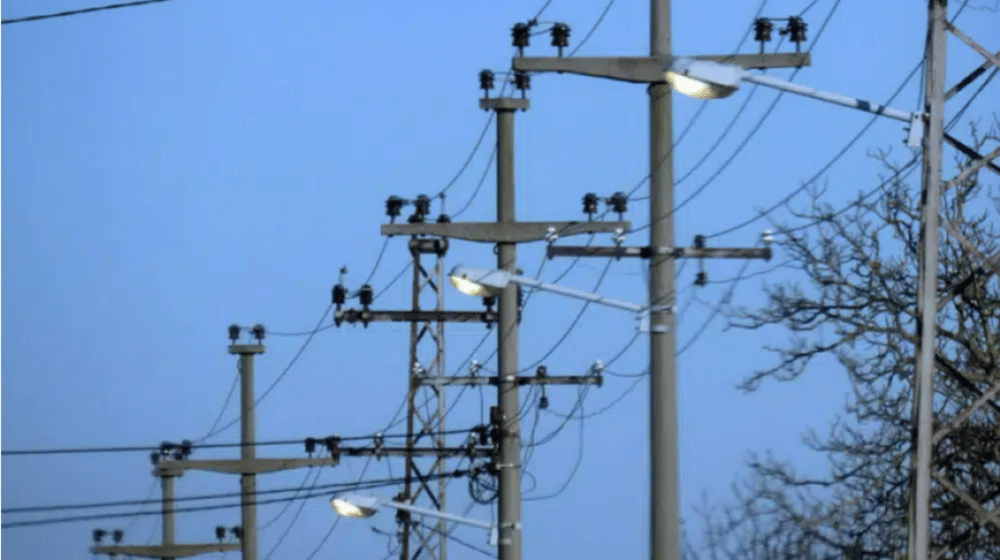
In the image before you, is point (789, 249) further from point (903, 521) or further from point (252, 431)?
point (252, 431)

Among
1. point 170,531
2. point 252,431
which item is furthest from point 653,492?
point 170,531

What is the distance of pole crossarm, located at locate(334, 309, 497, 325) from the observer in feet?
132

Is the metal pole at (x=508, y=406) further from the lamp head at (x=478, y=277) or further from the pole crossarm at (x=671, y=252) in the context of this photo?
the pole crossarm at (x=671, y=252)

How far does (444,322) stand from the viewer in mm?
40531

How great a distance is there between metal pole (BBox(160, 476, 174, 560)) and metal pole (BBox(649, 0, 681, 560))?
119 ft

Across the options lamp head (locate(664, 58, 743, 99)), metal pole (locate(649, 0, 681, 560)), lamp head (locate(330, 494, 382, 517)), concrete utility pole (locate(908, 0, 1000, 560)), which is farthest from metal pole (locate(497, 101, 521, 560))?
concrete utility pole (locate(908, 0, 1000, 560))

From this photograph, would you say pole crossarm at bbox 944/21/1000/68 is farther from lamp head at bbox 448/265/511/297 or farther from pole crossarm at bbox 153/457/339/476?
pole crossarm at bbox 153/457/339/476

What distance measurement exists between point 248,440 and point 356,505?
12.3 meters

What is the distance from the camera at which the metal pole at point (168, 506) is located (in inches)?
2379

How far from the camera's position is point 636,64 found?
24.4 meters

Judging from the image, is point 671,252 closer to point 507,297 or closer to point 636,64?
point 636,64

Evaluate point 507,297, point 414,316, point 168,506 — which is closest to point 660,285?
point 507,297

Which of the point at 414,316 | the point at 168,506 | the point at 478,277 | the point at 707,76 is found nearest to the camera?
the point at 707,76

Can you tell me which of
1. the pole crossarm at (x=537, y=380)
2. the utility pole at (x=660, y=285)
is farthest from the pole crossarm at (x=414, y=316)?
the utility pole at (x=660, y=285)
